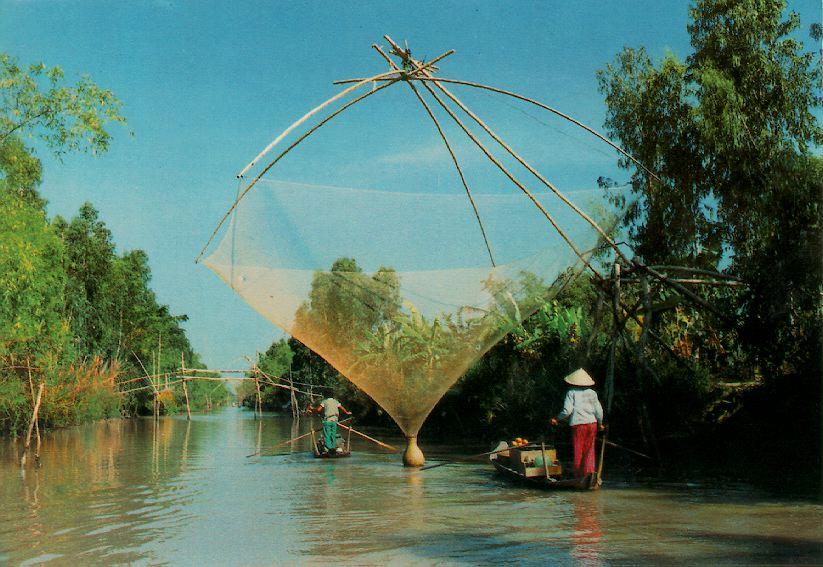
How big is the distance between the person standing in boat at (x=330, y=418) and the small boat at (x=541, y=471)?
5.02 m

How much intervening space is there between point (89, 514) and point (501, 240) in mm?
5848

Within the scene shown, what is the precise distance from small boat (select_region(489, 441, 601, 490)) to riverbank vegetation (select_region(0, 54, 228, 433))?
1008cm

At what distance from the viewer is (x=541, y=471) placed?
443 inches

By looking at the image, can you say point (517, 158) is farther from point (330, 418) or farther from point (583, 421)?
point (330, 418)

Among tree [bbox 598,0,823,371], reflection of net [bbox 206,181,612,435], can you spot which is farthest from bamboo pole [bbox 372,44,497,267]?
tree [bbox 598,0,823,371]

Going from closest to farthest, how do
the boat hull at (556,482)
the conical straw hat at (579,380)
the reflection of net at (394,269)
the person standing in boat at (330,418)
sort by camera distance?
the reflection of net at (394,269) → the boat hull at (556,482) → the conical straw hat at (579,380) → the person standing in boat at (330,418)

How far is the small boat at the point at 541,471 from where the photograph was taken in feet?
35.7

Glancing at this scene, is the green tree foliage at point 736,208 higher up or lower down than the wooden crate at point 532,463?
higher up

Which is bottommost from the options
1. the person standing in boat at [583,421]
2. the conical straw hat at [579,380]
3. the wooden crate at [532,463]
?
the wooden crate at [532,463]

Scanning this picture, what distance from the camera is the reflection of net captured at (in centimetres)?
997

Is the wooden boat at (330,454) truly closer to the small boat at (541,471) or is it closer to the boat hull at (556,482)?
the small boat at (541,471)

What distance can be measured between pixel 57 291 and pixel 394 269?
65.5 ft

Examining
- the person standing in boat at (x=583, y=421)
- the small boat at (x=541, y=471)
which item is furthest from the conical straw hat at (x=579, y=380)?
the small boat at (x=541, y=471)

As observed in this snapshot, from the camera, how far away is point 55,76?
61.2 ft
